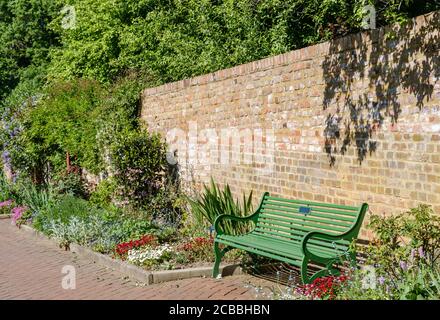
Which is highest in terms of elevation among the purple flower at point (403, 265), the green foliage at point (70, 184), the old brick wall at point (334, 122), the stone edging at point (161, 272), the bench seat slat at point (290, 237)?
the old brick wall at point (334, 122)

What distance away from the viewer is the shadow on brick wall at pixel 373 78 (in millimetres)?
6211

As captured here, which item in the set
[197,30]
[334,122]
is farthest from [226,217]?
[197,30]

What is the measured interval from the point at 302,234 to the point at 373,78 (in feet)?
6.72

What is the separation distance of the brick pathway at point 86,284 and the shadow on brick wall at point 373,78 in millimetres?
2183

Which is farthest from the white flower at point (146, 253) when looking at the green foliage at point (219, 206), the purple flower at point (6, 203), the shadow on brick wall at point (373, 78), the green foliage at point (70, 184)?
the purple flower at point (6, 203)

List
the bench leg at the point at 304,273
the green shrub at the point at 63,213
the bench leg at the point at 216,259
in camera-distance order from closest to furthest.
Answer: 1. the bench leg at the point at 304,273
2. the bench leg at the point at 216,259
3. the green shrub at the point at 63,213

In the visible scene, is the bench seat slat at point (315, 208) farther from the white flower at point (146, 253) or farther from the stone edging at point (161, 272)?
the white flower at point (146, 253)

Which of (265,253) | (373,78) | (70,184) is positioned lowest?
(265,253)

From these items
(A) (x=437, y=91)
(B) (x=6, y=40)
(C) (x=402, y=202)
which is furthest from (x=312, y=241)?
(B) (x=6, y=40)

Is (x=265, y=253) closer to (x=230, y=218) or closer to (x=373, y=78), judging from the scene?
(x=230, y=218)

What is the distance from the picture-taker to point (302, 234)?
24.2 feet

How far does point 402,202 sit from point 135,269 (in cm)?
337

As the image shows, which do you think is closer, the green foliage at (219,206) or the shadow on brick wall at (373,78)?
the shadow on brick wall at (373,78)

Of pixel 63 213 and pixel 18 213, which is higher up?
pixel 63 213
